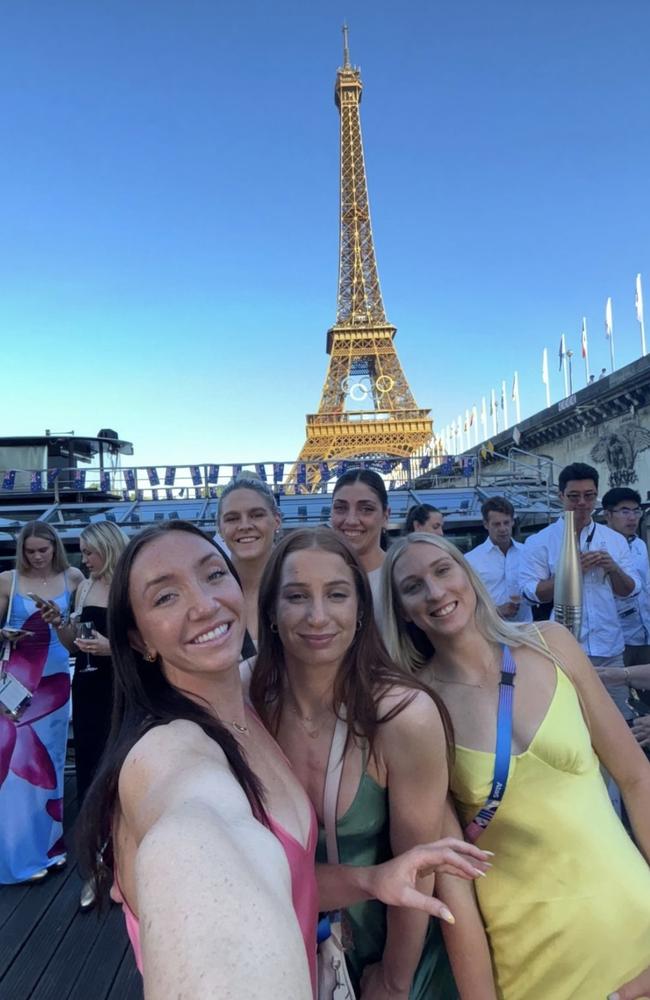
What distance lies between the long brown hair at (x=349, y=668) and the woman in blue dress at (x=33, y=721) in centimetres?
211

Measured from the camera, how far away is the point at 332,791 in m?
1.24

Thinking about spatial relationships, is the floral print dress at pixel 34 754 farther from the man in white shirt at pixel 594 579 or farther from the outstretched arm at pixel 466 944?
the man in white shirt at pixel 594 579

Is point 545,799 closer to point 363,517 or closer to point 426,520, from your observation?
point 363,517

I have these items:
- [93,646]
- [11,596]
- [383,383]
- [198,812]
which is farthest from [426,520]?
[383,383]

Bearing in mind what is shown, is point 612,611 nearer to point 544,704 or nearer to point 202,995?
point 544,704

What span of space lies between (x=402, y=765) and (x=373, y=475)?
193 cm

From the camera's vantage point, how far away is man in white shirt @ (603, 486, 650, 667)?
12.7ft

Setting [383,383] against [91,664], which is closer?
[91,664]

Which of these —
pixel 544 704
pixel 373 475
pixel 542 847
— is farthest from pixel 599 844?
pixel 373 475

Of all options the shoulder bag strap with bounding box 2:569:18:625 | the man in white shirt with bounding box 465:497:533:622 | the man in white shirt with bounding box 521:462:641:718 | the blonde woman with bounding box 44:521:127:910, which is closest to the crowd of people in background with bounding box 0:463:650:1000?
the blonde woman with bounding box 44:521:127:910

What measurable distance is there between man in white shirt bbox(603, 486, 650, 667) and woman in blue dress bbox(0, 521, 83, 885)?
141 inches

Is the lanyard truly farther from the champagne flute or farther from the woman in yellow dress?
the champagne flute

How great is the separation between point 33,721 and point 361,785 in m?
2.71

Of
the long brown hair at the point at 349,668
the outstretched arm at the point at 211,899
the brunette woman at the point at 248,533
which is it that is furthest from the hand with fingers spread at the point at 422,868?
the brunette woman at the point at 248,533
